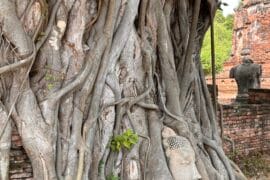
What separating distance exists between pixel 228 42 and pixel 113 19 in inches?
961

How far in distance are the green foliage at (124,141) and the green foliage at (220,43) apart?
49.5 ft

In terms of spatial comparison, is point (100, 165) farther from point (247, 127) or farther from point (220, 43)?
point (220, 43)

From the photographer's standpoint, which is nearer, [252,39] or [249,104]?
[249,104]

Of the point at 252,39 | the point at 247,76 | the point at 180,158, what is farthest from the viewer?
the point at 252,39

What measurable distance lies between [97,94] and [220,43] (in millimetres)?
24273

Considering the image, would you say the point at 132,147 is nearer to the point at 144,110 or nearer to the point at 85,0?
the point at 144,110

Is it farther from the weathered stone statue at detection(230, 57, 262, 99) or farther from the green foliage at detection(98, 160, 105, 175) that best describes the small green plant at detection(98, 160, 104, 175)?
the weathered stone statue at detection(230, 57, 262, 99)

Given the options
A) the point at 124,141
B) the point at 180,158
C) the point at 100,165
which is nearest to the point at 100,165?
the point at 100,165

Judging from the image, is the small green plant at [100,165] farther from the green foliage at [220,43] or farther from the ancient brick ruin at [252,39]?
the green foliage at [220,43]

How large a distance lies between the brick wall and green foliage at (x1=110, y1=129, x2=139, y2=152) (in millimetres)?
3068

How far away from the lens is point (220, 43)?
2666 cm

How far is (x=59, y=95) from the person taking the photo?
9.43 feet

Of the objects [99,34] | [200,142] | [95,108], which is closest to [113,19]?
[99,34]

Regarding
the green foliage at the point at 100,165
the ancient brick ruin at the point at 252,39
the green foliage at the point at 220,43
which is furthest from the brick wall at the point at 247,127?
the green foliage at the point at 220,43
